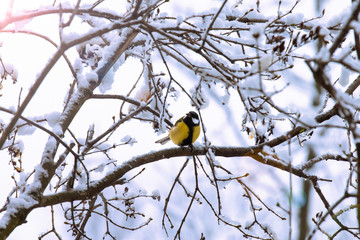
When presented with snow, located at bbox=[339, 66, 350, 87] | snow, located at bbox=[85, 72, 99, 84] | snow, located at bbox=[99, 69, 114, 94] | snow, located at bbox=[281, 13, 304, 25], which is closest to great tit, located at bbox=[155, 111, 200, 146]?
snow, located at bbox=[99, 69, 114, 94]

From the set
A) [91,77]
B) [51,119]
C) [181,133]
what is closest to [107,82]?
[91,77]

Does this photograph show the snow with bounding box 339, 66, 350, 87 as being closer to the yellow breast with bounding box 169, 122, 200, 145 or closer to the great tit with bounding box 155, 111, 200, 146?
the great tit with bounding box 155, 111, 200, 146

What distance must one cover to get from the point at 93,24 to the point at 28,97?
70.4 inches

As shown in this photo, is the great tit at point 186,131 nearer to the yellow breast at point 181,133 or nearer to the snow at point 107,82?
the yellow breast at point 181,133

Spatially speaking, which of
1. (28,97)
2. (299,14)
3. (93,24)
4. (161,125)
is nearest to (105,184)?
(161,125)

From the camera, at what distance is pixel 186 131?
4371 millimetres

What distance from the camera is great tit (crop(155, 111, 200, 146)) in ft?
14.2

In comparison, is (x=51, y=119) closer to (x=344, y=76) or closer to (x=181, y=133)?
(x=181, y=133)

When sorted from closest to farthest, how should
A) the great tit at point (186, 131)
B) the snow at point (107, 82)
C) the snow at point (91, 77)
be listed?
the snow at point (91, 77) → the snow at point (107, 82) → the great tit at point (186, 131)

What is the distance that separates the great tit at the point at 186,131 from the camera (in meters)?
4.32

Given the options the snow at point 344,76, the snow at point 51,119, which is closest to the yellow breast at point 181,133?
the snow at point 51,119

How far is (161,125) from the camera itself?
279 centimetres

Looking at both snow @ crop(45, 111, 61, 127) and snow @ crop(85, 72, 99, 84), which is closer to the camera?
snow @ crop(45, 111, 61, 127)

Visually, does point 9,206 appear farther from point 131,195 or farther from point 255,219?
point 255,219
